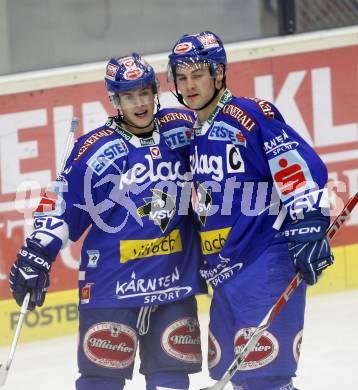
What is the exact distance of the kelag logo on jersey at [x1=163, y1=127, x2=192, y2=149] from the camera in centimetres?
444

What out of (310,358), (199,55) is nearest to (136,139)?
(199,55)

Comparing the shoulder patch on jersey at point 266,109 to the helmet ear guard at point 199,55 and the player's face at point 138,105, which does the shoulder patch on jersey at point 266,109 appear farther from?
the player's face at point 138,105

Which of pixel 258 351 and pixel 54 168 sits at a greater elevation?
pixel 54 168

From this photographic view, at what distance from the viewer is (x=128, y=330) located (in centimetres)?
441

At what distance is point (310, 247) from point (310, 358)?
160cm

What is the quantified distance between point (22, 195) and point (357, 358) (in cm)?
166

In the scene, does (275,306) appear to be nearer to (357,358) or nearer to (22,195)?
(357,358)

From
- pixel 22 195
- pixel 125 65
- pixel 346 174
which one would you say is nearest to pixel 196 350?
pixel 125 65

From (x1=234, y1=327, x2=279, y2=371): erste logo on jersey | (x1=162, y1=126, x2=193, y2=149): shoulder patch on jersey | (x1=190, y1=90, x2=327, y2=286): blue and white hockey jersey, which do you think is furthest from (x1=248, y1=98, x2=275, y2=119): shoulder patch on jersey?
(x1=234, y1=327, x2=279, y2=371): erste logo on jersey

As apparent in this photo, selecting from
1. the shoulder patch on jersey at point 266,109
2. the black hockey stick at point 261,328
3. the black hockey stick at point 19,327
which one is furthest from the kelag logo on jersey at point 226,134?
the black hockey stick at point 19,327

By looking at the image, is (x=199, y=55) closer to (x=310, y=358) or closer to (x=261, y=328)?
(x=261, y=328)

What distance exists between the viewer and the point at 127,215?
4.36 metres

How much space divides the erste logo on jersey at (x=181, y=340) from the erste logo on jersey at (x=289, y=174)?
593 millimetres

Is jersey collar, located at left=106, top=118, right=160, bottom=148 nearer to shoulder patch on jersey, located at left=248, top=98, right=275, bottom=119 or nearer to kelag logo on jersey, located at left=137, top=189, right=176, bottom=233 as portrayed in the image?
kelag logo on jersey, located at left=137, top=189, right=176, bottom=233
